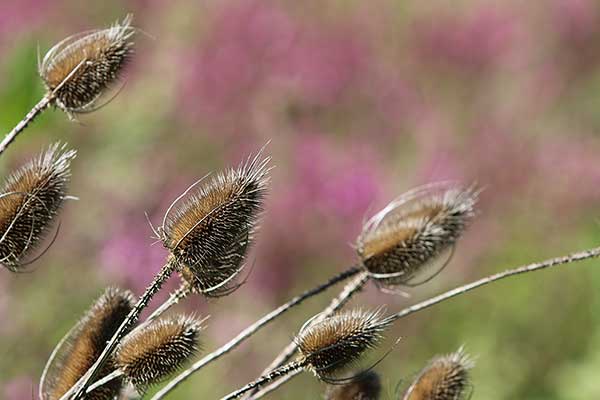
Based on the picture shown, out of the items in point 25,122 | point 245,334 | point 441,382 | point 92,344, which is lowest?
point 441,382

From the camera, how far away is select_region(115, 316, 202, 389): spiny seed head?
5.18 feet

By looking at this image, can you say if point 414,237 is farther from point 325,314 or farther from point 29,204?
point 29,204

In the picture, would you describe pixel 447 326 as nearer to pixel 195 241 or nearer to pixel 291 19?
pixel 291 19

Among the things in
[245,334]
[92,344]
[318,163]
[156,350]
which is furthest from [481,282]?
[318,163]

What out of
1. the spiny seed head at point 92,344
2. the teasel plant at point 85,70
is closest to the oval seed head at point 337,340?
the spiny seed head at point 92,344

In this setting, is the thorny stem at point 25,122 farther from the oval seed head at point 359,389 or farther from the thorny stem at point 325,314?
the oval seed head at point 359,389

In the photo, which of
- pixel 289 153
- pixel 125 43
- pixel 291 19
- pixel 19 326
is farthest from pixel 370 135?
pixel 125 43

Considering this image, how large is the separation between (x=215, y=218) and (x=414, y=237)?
42cm

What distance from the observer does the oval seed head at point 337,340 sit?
5.10 ft

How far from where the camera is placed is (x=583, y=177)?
4.71 metres

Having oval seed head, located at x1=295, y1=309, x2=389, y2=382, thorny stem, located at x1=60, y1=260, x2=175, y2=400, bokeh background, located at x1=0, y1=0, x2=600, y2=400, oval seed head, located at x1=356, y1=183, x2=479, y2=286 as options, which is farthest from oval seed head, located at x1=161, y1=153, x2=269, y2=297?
bokeh background, located at x1=0, y1=0, x2=600, y2=400

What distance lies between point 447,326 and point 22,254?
2981 millimetres

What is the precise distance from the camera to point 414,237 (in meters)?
1.81

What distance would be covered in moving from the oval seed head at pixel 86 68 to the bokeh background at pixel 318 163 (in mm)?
1418
